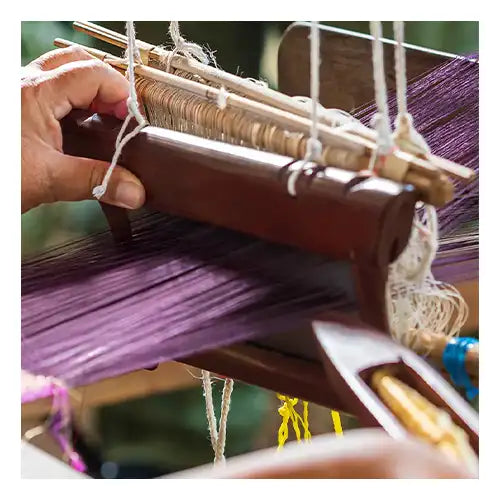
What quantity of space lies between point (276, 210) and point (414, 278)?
4.9 inches

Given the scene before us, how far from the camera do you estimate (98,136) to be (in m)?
0.79

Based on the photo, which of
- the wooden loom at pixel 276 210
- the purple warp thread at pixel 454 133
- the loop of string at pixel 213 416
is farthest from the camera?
the loop of string at pixel 213 416

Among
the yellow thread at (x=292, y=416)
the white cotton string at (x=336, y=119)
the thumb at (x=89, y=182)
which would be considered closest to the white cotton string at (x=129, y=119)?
the thumb at (x=89, y=182)

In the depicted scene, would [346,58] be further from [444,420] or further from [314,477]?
[314,477]

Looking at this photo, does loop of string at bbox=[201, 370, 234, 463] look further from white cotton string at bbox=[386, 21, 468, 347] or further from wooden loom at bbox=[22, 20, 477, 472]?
white cotton string at bbox=[386, 21, 468, 347]

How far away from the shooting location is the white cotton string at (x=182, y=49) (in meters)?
0.82

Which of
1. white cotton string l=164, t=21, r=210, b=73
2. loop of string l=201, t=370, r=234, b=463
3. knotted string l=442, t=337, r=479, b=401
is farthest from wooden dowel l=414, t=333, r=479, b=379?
white cotton string l=164, t=21, r=210, b=73

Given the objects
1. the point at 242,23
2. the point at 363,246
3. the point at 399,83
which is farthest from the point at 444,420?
the point at 242,23

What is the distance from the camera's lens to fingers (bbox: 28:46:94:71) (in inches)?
32.2

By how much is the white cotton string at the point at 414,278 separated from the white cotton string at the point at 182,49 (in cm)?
25

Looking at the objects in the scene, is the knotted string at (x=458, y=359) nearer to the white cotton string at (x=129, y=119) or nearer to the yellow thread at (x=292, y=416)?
the yellow thread at (x=292, y=416)

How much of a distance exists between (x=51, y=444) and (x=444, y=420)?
18.8 inches

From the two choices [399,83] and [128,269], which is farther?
[128,269]
